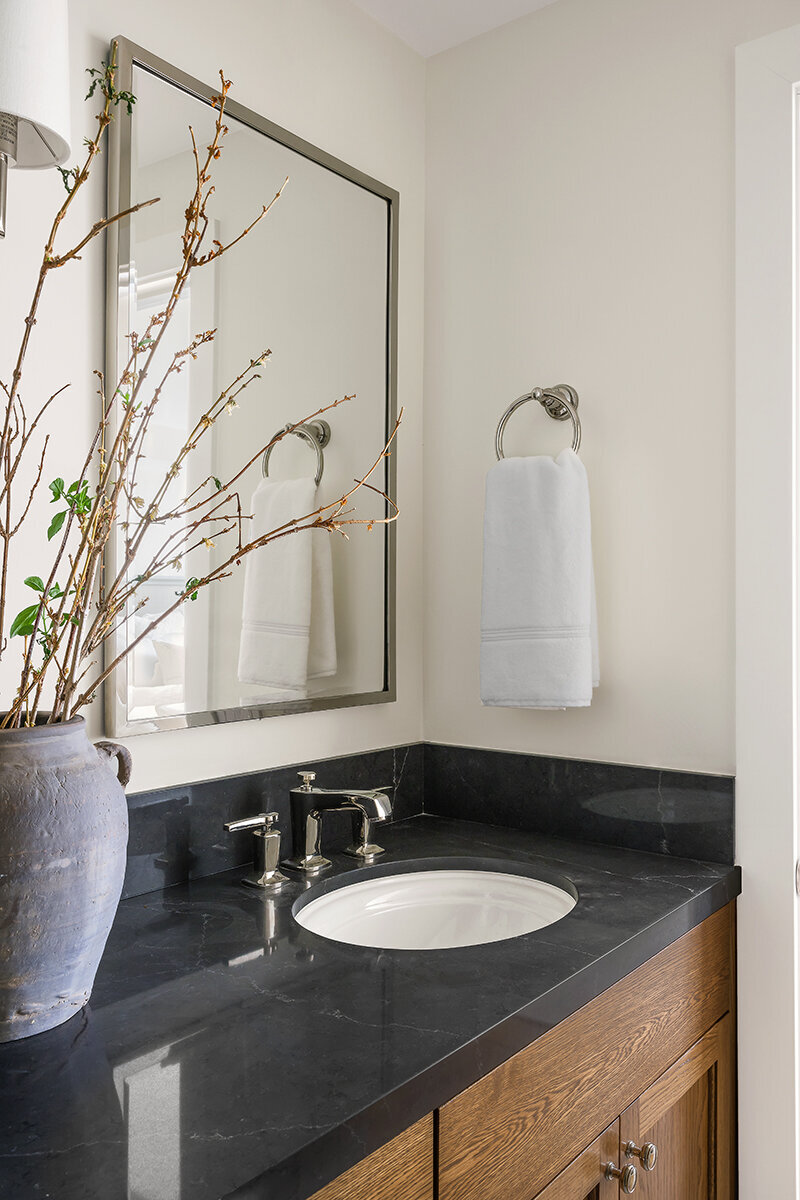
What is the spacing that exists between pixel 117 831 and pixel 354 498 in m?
0.93

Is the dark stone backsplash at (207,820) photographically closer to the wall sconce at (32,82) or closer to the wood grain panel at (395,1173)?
the wood grain panel at (395,1173)

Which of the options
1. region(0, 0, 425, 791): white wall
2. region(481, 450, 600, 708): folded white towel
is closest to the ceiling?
region(0, 0, 425, 791): white wall

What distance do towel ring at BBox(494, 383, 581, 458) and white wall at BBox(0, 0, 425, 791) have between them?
247 millimetres

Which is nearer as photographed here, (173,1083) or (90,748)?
(173,1083)

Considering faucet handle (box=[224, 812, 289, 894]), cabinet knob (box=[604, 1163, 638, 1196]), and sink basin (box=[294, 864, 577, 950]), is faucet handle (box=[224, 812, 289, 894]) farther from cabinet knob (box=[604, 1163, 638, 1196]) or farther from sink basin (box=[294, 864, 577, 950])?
cabinet knob (box=[604, 1163, 638, 1196])

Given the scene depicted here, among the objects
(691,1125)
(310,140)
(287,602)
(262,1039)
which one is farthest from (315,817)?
(310,140)

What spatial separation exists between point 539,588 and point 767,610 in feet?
1.21

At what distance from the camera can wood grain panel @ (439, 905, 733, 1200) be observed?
940mm

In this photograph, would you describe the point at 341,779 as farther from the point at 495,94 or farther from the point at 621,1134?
the point at 495,94

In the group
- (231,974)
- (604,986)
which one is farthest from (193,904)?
(604,986)

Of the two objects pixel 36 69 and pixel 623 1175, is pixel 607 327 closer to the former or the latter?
pixel 36 69

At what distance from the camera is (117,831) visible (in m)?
0.95

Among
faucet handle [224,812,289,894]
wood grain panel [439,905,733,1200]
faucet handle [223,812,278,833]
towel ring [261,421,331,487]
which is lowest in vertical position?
wood grain panel [439,905,733,1200]

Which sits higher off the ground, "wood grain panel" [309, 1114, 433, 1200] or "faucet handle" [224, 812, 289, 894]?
"faucet handle" [224, 812, 289, 894]
